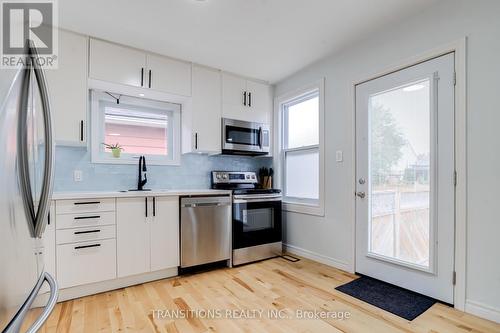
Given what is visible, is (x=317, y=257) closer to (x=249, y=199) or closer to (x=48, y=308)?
(x=249, y=199)

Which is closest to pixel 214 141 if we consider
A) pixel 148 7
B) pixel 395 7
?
pixel 148 7

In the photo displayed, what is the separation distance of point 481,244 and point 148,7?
10.3 ft

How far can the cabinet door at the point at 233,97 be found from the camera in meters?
3.33

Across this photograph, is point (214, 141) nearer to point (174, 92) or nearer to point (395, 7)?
point (174, 92)

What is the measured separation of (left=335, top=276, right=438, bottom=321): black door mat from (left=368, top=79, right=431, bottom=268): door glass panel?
264 millimetres

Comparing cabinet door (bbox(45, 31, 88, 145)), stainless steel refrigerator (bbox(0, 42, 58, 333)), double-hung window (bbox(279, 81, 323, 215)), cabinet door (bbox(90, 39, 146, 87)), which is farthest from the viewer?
double-hung window (bbox(279, 81, 323, 215))

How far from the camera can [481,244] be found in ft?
5.93

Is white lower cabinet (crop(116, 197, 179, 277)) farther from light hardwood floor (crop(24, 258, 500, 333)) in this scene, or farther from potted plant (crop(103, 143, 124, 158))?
potted plant (crop(103, 143, 124, 158))

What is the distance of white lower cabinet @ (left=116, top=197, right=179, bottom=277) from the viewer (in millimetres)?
2393

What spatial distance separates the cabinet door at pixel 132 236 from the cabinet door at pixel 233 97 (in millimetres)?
1582

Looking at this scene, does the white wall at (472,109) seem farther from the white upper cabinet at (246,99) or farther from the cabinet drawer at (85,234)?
the cabinet drawer at (85,234)

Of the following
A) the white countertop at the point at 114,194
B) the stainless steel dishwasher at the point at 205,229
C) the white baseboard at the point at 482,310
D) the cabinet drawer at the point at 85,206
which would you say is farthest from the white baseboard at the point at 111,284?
the white baseboard at the point at 482,310

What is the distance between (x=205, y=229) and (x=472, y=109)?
8.51 feet

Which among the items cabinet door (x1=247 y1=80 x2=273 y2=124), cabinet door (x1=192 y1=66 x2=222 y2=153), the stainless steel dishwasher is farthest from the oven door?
cabinet door (x1=247 y1=80 x2=273 y2=124)
